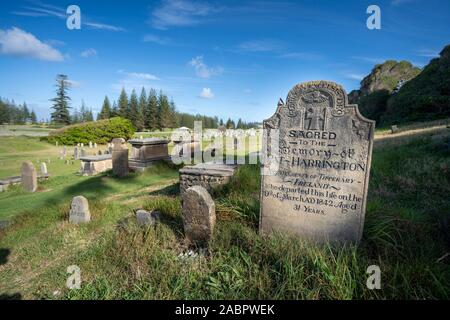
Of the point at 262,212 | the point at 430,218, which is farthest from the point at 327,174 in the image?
the point at 430,218

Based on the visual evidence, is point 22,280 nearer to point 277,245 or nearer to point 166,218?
point 166,218

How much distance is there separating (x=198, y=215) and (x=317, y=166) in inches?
79.8

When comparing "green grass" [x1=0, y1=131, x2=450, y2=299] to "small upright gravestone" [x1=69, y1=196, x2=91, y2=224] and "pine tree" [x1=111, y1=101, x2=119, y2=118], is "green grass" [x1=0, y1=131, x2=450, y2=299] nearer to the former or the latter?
"small upright gravestone" [x1=69, y1=196, x2=91, y2=224]

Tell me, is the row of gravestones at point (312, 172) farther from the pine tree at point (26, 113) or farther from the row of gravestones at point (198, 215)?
the pine tree at point (26, 113)

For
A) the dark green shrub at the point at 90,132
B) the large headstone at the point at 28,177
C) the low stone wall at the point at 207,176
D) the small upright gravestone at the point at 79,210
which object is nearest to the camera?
the small upright gravestone at the point at 79,210

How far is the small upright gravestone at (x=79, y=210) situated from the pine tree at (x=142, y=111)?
49.2 m

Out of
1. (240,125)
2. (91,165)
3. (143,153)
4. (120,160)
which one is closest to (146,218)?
(120,160)

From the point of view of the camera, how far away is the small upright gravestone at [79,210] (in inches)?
249

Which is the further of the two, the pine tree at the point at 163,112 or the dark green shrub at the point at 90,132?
the pine tree at the point at 163,112

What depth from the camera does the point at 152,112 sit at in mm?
54688

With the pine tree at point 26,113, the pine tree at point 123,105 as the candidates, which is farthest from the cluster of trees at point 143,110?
the pine tree at point 26,113

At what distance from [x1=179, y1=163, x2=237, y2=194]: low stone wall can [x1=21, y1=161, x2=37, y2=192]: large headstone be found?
811cm

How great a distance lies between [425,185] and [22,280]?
8186 millimetres

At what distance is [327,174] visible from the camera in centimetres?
390
